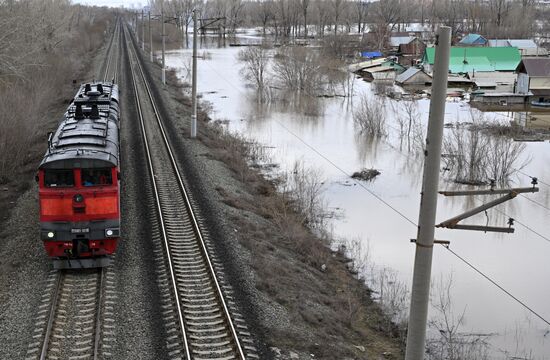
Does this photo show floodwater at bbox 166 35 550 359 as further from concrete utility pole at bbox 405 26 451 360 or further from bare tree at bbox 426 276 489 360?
concrete utility pole at bbox 405 26 451 360

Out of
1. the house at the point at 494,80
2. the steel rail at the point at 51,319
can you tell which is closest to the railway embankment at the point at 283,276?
the steel rail at the point at 51,319

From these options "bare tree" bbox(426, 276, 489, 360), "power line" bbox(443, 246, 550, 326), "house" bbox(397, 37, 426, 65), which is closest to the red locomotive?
"bare tree" bbox(426, 276, 489, 360)

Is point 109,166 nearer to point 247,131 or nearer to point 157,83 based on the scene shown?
point 247,131

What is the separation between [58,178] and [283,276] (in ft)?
18.7

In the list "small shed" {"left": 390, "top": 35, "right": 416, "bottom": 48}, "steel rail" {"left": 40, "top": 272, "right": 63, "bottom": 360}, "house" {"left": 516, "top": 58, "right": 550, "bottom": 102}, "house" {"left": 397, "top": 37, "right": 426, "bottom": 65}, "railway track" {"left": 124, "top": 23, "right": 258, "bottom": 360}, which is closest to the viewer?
"steel rail" {"left": 40, "top": 272, "right": 63, "bottom": 360}

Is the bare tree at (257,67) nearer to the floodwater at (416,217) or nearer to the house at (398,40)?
the floodwater at (416,217)

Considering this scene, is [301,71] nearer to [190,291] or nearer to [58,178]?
[58,178]

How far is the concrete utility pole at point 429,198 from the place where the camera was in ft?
22.0

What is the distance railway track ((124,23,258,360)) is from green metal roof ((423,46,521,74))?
191ft

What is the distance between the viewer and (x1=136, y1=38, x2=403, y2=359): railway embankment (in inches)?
485

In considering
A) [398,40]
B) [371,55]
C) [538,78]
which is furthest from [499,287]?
[398,40]

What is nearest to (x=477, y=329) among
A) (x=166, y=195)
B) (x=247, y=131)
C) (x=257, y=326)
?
(x=257, y=326)

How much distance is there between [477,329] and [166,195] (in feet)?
33.3

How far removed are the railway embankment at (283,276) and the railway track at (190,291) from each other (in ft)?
1.47
